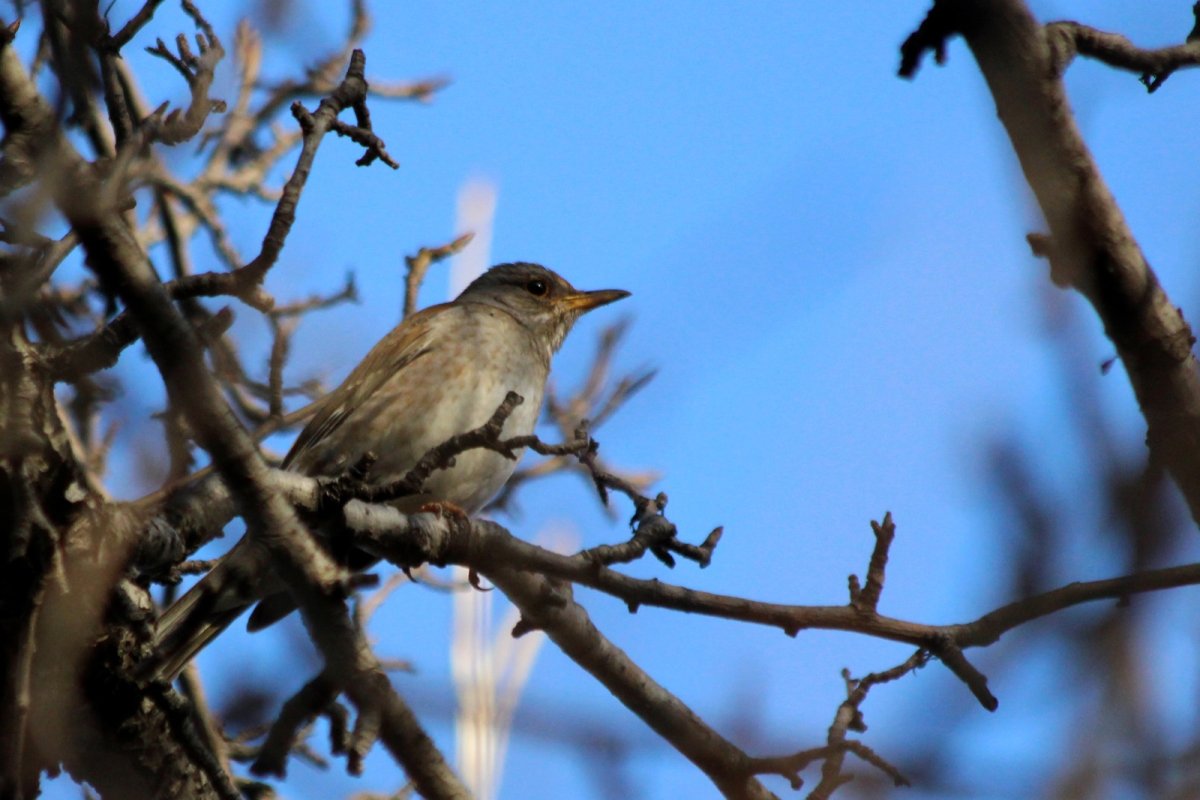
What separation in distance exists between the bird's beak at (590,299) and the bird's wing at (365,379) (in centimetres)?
135

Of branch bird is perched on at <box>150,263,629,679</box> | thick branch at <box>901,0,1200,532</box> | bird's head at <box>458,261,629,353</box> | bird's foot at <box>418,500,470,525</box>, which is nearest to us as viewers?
thick branch at <box>901,0,1200,532</box>

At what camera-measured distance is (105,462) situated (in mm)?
6836

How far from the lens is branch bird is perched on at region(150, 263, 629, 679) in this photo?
19.3 ft

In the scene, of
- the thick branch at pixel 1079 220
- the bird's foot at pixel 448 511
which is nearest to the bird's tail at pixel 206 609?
the bird's foot at pixel 448 511

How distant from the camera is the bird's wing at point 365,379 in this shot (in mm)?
7219

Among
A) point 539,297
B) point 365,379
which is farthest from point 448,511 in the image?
point 539,297

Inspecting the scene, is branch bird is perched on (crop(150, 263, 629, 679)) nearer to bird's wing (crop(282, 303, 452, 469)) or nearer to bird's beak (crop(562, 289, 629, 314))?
bird's wing (crop(282, 303, 452, 469))

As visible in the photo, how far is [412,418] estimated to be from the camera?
6.90m

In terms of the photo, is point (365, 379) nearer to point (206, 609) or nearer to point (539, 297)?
point (539, 297)

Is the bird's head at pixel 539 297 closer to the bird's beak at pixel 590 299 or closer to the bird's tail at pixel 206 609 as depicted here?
the bird's beak at pixel 590 299

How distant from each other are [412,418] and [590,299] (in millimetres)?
2569

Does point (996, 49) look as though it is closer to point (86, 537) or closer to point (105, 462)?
point (86, 537)

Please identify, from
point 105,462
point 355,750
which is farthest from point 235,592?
point 355,750

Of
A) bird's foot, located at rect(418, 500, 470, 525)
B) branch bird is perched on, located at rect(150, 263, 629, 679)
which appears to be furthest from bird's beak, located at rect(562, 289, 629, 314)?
bird's foot, located at rect(418, 500, 470, 525)
